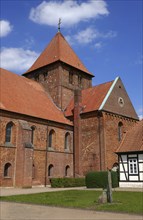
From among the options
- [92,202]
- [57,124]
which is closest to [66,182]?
[57,124]

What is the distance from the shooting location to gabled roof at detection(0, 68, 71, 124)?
2619 cm

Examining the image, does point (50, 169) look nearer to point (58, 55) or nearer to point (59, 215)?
point (58, 55)

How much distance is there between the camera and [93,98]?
32.3 m

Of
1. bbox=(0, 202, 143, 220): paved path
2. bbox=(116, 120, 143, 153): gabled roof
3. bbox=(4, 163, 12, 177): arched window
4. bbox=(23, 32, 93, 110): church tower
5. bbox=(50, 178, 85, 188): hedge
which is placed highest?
bbox=(23, 32, 93, 110): church tower

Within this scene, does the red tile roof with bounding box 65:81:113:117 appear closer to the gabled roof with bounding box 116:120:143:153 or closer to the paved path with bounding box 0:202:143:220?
the gabled roof with bounding box 116:120:143:153

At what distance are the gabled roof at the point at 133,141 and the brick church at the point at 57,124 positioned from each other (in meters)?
1.82

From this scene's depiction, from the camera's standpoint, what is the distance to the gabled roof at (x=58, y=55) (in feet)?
121

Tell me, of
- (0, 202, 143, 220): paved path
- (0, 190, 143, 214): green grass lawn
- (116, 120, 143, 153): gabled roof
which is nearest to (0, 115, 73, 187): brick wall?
(116, 120, 143, 153): gabled roof

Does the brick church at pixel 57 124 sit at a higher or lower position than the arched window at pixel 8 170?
higher

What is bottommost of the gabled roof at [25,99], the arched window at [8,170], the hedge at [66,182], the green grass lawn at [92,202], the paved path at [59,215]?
A: the hedge at [66,182]

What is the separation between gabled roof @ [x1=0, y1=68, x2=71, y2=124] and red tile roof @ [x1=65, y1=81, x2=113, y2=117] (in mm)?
2280

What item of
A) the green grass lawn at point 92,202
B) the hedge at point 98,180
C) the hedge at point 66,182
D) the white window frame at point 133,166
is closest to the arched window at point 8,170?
the hedge at point 66,182

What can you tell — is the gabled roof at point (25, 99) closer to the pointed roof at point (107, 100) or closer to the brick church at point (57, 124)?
the brick church at point (57, 124)

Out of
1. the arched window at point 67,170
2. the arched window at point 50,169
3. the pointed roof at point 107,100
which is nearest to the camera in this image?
the arched window at point 50,169
